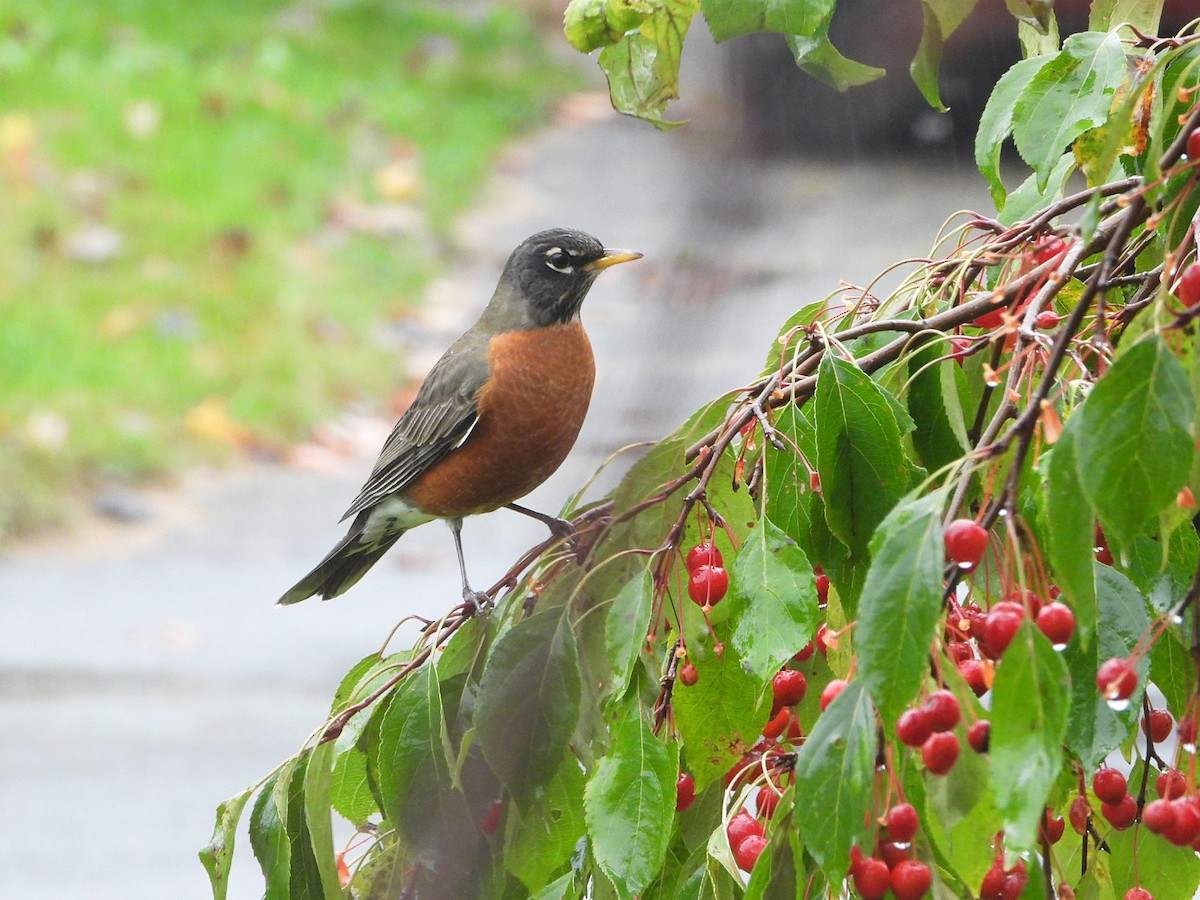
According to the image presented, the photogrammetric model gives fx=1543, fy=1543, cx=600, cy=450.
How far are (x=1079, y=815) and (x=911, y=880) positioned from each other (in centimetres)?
24

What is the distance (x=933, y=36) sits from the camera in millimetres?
1096

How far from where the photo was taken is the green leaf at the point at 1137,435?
0.73 meters

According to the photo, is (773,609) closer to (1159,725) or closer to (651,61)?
(1159,725)

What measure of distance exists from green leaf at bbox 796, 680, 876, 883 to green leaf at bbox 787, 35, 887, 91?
0.42 meters

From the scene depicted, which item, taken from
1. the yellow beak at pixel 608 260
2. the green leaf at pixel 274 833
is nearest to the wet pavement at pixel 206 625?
the yellow beak at pixel 608 260

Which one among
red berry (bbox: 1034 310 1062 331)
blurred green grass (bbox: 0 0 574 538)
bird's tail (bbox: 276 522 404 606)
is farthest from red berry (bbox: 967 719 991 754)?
blurred green grass (bbox: 0 0 574 538)

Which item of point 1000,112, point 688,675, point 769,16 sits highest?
point 769,16

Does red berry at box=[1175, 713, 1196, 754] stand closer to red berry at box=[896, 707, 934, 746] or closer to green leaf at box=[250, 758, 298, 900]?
red berry at box=[896, 707, 934, 746]

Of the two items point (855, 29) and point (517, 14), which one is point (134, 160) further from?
point (855, 29)

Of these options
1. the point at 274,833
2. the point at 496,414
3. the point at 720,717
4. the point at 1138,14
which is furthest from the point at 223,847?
the point at 496,414

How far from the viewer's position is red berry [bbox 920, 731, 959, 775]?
2.59ft

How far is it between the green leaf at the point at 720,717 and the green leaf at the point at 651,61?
0.41 meters

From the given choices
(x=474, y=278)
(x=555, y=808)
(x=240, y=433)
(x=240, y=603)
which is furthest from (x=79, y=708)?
(x=555, y=808)

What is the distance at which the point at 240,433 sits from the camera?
6164 mm
